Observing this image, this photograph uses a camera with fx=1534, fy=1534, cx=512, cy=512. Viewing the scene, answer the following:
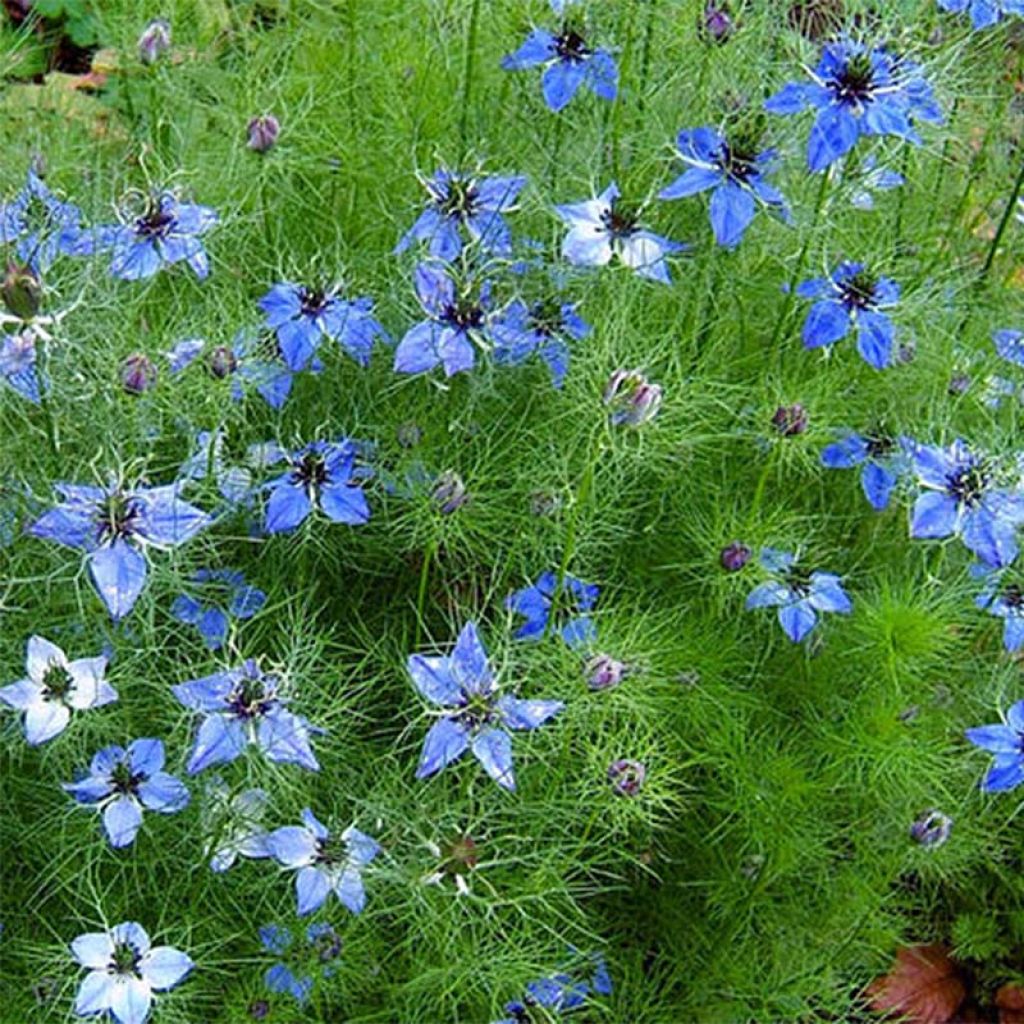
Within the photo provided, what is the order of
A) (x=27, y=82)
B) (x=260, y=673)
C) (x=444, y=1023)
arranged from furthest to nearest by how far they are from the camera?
(x=27, y=82) < (x=444, y=1023) < (x=260, y=673)

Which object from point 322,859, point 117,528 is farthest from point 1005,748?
point 117,528

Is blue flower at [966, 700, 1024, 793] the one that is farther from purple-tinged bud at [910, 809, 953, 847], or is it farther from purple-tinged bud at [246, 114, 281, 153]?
purple-tinged bud at [246, 114, 281, 153]

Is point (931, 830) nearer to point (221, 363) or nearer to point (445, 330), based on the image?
point (445, 330)

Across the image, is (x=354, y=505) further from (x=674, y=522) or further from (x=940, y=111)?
(x=940, y=111)

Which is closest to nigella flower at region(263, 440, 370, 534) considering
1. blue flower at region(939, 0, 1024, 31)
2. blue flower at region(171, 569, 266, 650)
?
blue flower at region(171, 569, 266, 650)

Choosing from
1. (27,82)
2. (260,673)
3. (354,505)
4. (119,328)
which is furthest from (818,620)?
(27,82)

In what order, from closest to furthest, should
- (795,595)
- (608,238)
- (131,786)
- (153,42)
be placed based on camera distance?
(131,786)
(608,238)
(795,595)
(153,42)
